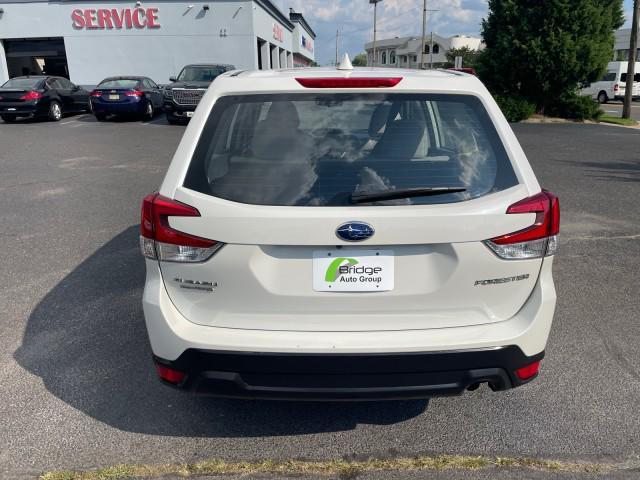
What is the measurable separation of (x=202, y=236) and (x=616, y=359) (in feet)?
9.29

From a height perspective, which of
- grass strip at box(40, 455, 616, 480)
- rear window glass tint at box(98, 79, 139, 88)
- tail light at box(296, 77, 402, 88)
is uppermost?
tail light at box(296, 77, 402, 88)

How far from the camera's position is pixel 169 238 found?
235 centimetres

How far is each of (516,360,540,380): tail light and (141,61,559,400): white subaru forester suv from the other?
17 mm

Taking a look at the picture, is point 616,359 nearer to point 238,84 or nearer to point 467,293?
point 467,293

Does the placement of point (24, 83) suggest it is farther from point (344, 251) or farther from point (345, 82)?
point (344, 251)

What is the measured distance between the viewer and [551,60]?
1991 cm

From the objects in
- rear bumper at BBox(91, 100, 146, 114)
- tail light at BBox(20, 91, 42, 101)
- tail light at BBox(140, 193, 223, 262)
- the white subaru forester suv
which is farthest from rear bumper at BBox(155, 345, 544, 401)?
tail light at BBox(20, 91, 42, 101)

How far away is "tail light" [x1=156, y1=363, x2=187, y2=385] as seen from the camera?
2.44 metres

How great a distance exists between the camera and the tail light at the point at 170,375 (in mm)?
2437

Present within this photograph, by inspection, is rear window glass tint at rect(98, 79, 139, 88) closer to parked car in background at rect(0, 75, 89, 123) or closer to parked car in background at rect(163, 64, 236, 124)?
Answer: parked car in background at rect(0, 75, 89, 123)

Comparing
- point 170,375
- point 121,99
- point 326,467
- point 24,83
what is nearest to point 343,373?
point 326,467

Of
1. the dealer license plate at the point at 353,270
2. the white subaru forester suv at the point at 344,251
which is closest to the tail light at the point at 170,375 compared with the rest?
the white subaru forester suv at the point at 344,251

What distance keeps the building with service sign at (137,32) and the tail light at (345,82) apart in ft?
82.8

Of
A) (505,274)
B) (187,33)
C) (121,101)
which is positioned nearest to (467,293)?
(505,274)
